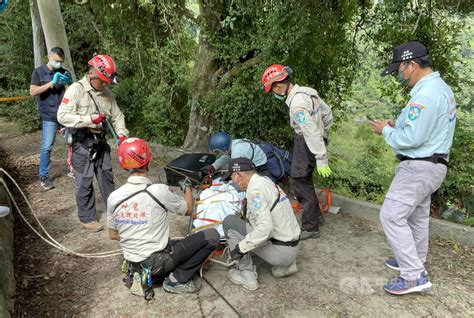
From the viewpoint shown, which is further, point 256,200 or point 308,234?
point 308,234

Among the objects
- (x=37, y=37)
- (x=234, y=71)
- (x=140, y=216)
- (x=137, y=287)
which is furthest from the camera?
(x=37, y=37)

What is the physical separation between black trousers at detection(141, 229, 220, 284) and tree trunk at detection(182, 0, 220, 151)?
4.70 metres

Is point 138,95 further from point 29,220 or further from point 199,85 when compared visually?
point 29,220

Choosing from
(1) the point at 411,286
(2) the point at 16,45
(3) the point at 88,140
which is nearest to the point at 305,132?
(1) the point at 411,286

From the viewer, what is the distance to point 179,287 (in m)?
3.65

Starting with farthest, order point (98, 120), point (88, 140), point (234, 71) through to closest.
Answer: point (234, 71) < point (88, 140) < point (98, 120)

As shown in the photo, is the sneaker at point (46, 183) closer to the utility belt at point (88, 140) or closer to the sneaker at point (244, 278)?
the utility belt at point (88, 140)

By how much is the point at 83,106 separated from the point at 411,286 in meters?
4.01

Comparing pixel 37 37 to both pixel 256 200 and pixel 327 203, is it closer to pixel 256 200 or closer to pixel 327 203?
pixel 327 203

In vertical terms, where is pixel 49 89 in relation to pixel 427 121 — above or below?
below

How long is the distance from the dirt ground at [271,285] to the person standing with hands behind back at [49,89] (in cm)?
142

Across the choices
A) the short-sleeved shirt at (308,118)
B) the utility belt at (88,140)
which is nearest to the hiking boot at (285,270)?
Answer: the short-sleeved shirt at (308,118)

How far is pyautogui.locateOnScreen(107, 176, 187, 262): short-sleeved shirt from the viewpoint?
10.9 ft

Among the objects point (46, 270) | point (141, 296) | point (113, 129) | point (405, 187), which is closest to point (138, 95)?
point (113, 129)
